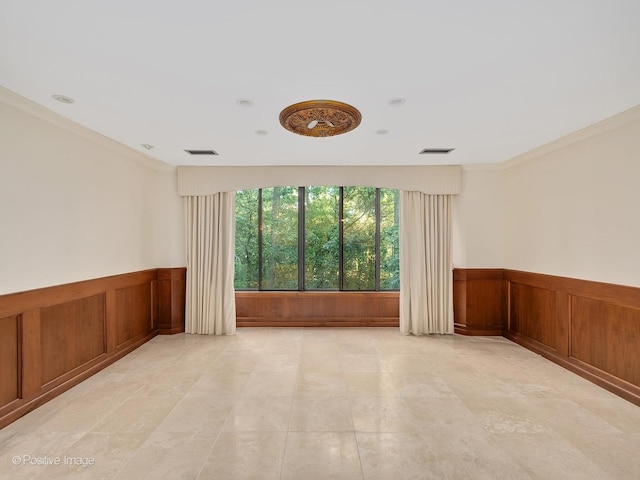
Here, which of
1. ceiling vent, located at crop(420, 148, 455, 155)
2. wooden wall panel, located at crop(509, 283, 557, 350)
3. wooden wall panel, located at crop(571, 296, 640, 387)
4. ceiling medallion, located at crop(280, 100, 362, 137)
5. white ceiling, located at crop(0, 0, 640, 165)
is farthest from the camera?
ceiling vent, located at crop(420, 148, 455, 155)

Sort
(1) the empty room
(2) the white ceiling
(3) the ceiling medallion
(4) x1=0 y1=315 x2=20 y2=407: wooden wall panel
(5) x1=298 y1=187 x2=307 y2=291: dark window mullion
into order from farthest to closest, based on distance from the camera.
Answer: (5) x1=298 y1=187 x2=307 y2=291: dark window mullion < (3) the ceiling medallion < (4) x1=0 y1=315 x2=20 y2=407: wooden wall panel < (1) the empty room < (2) the white ceiling

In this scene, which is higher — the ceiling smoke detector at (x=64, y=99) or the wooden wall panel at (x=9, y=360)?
the ceiling smoke detector at (x=64, y=99)

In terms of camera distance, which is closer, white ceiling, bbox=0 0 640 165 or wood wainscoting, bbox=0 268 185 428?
white ceiling, bbox=0 0 640 165

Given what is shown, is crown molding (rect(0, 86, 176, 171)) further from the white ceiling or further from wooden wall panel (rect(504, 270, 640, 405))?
wooden wall panel (rect(504, 270, 640, 405))

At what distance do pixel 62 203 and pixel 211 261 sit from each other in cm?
208

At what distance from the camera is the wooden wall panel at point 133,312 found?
150 inches

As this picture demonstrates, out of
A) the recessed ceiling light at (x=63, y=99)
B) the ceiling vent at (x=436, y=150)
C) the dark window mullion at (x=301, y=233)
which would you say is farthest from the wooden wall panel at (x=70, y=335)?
the ceiling vent at (x=436, y=150)

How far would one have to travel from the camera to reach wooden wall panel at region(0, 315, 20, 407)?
7.83 feet

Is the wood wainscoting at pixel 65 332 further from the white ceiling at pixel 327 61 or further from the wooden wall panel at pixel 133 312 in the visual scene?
the white ceiling at pixel 327 61

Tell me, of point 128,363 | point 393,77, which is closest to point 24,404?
point 128,363

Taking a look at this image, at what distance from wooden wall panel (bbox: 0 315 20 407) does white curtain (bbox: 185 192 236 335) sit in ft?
7.47

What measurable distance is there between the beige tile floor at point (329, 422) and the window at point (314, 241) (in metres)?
1.60

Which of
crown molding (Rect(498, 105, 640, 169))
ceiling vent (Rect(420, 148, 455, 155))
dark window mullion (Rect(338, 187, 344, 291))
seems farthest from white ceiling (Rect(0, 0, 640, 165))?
dark window mullion (Rect(338, 187, 344, 291))

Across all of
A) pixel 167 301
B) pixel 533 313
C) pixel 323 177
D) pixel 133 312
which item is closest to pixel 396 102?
pixel 323 177
